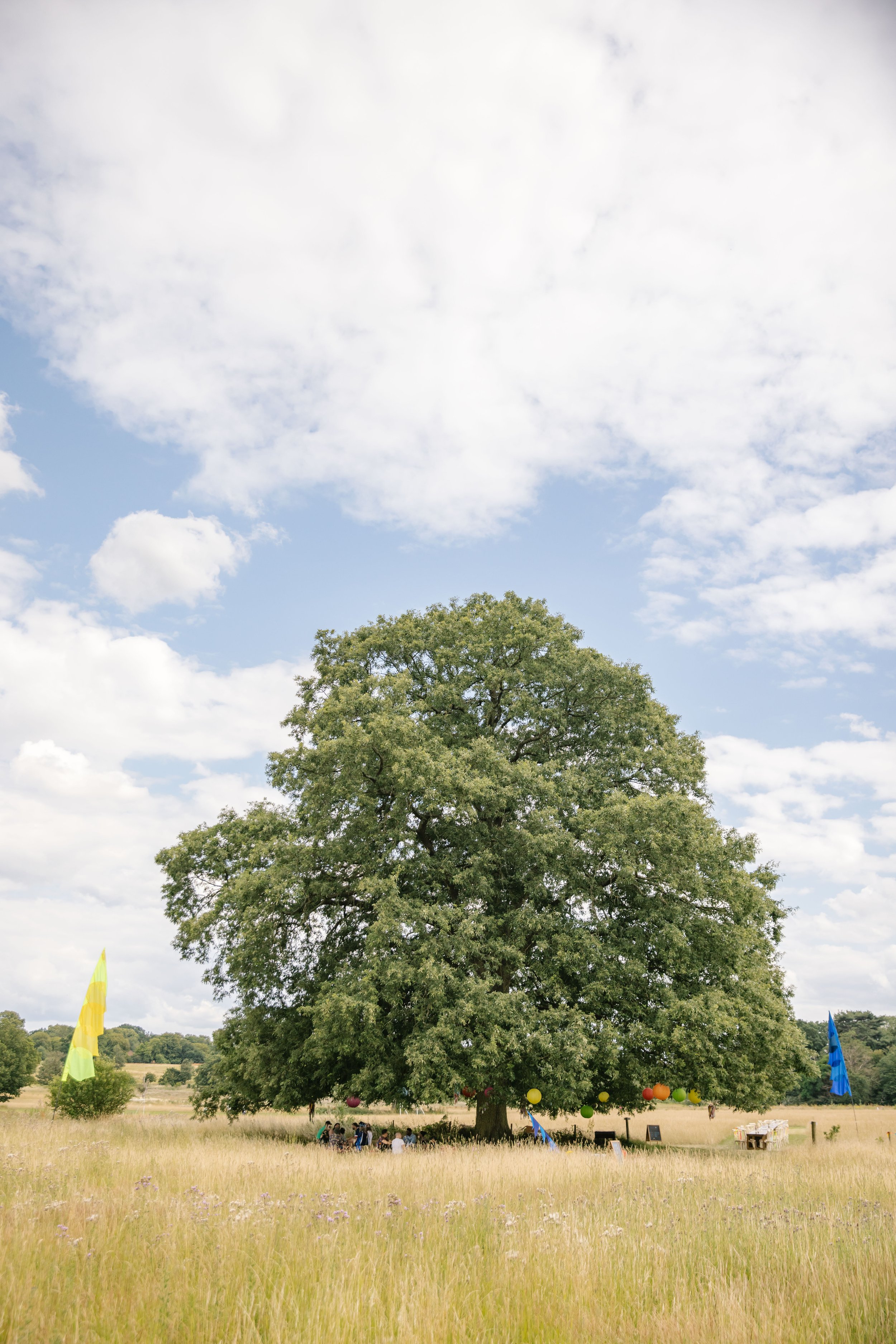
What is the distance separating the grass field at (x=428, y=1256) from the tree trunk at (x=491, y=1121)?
455 inches

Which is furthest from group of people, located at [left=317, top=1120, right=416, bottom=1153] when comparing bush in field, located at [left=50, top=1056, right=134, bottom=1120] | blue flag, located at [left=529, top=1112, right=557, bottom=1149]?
bush in field, located at [left=50, top=1056, right=134, bottom=1120]

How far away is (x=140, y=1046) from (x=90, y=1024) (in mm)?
168402

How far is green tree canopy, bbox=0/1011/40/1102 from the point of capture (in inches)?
2409

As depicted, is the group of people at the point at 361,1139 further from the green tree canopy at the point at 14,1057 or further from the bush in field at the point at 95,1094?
the green tree canopy at the point at 14,1057

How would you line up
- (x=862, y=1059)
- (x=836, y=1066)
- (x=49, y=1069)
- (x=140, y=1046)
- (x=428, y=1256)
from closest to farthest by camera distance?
(x=428, y=1256) → (x=836, y=1066) → (x=862, y=1059) → (x=49, y=1069) → (x=140, y=1046)

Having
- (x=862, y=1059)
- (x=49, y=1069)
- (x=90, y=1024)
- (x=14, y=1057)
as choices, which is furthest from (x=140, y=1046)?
(x=90, y=1024)

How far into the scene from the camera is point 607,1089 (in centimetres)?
2108

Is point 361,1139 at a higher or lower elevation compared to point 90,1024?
lower

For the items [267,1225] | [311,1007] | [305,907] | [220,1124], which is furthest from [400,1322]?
[220,1124]

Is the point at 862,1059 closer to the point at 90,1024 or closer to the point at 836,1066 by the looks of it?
the point at 836,1066

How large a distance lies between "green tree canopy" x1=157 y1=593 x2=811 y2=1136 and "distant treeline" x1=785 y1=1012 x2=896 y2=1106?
5601cm

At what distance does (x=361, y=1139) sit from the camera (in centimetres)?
2161

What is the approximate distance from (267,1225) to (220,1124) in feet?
69.6

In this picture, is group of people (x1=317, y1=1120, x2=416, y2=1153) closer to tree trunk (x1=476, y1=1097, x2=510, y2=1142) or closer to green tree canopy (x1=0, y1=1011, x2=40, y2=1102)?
tree trunk (x1=476, y1=1097, x2=510, y2=1142)
